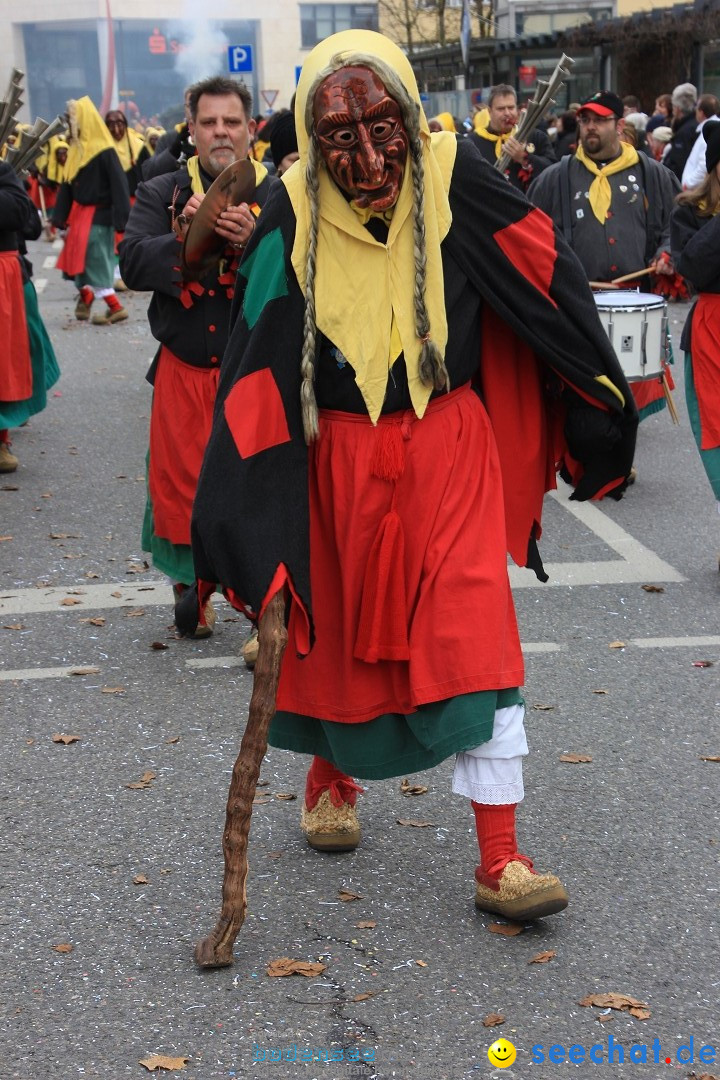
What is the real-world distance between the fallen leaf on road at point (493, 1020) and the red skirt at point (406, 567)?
0.68 metres

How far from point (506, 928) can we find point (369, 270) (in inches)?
60.6

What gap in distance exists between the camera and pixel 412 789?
450cm

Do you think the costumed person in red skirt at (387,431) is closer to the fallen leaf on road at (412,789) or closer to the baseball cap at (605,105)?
the fallen leaf on road at (412,789)

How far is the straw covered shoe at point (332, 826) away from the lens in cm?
409

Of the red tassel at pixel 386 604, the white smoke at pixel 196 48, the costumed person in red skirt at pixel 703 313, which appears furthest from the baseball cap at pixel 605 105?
the white smoke at pixel 196 48

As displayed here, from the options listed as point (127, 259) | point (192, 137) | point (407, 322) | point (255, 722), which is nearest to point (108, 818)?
point (255, 722)

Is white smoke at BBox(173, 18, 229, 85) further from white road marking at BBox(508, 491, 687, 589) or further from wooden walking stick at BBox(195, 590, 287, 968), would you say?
wooden walking stick at BBox(195, 590, 287, 968)

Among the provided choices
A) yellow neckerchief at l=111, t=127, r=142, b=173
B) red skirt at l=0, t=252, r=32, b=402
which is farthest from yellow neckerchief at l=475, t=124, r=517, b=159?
yellow neckerchief at l=111, t=127, r=142, b=173

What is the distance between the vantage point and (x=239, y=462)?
3.54 metres

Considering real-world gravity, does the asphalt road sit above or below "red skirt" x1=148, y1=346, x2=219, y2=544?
below

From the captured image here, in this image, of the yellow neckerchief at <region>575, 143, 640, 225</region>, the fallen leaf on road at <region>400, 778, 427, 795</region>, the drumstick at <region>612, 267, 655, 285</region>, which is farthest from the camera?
the yellow neckerchief at <region>575, 143, 640, 225</region>

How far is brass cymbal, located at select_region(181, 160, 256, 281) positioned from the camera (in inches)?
185

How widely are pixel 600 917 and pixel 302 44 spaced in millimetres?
70174

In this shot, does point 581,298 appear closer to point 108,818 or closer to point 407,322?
point 407,322
